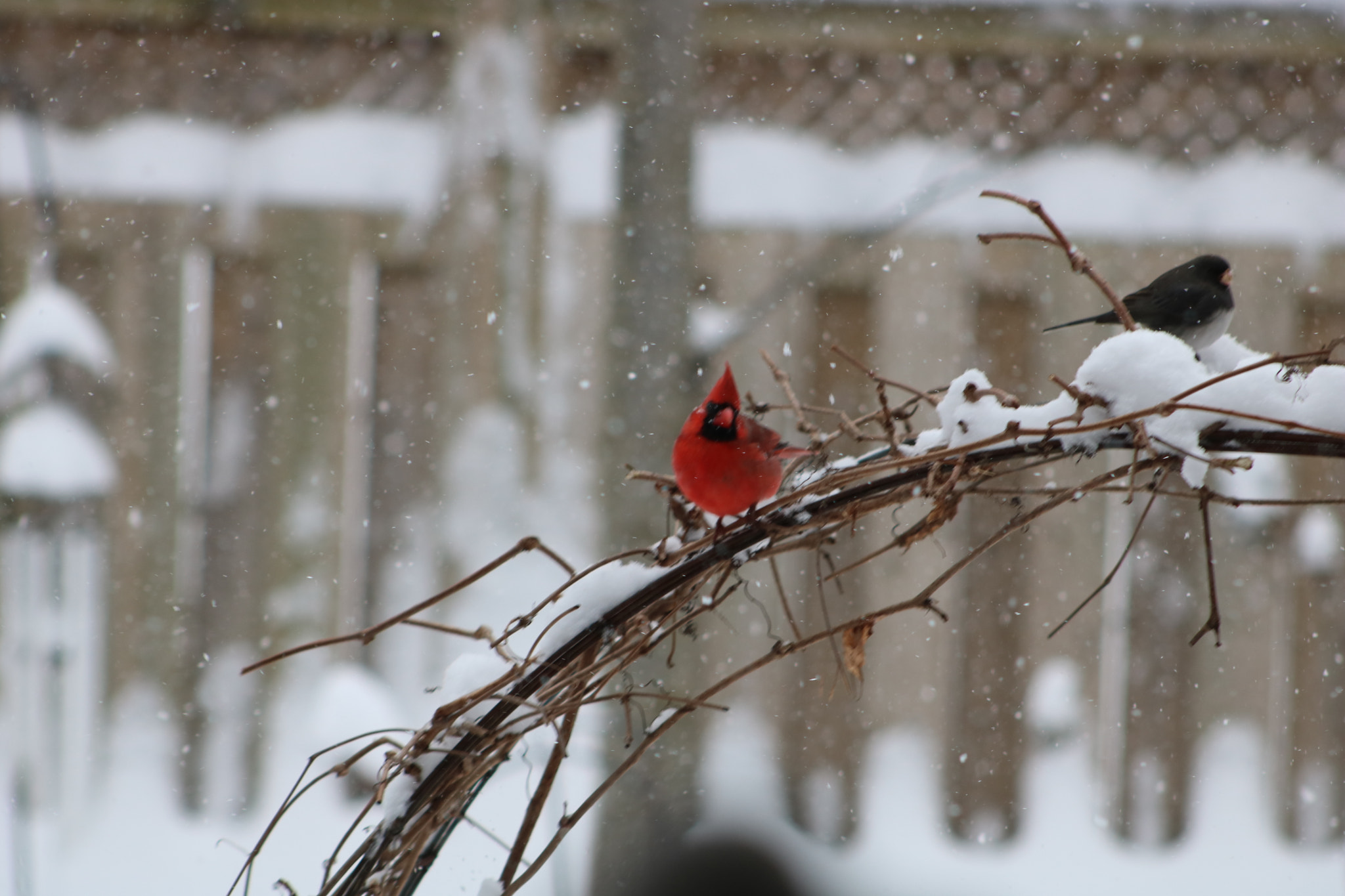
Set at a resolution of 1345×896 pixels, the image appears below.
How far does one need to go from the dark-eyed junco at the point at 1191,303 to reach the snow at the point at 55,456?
127cm

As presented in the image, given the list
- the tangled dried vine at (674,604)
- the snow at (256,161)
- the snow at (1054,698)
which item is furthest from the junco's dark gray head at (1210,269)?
the snow at (256,161)

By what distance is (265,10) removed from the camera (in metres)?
1.38

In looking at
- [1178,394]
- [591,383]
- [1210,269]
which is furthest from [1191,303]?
[591,383]

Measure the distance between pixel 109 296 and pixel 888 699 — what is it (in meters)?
1.23

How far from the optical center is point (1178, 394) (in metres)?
0.39

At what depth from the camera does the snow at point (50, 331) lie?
132 centimetres

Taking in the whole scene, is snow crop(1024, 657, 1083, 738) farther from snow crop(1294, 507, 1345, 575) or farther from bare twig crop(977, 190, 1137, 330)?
bare twig crop(977, 190, 1137, 330)

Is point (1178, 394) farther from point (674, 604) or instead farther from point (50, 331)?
point (50, 331)

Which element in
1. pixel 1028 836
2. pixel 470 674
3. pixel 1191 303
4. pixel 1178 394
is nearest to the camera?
pixel 1178 394

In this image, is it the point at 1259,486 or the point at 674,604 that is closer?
the point at 674,604

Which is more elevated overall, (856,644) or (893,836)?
(856,644)

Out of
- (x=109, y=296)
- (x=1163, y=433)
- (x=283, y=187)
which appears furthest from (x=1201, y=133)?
(x=109, y=296)

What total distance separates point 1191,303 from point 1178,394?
41 cm

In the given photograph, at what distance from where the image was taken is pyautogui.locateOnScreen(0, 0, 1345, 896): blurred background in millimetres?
1329
